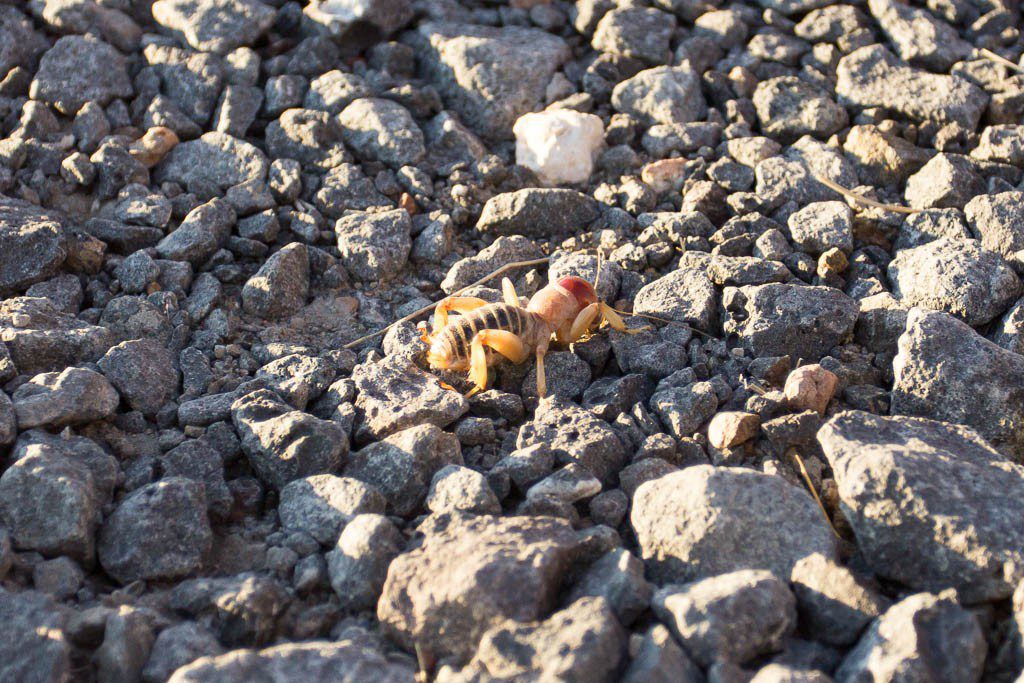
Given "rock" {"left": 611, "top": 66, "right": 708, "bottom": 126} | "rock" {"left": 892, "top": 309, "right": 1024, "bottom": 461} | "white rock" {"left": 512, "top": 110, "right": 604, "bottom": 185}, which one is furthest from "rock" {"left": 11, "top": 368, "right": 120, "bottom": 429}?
"rock" {"left": 611, "top": 66, "right": 708, "bottom": 126}

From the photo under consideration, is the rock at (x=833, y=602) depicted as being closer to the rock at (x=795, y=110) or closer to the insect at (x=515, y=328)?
the insect at (x=515, y=328)

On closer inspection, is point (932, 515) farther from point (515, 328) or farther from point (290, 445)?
point (290, 445)

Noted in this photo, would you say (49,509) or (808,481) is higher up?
(49,509)

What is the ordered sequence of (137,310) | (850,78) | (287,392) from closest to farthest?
(287,392) < (137,310) < (850,78)

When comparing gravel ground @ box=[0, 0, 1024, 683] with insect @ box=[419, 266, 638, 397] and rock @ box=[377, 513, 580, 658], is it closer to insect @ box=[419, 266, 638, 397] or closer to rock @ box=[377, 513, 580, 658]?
rock @ box=[377, 513, 580, 658]

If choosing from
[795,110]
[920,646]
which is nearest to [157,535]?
[920,646]

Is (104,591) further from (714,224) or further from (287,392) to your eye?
(714,224)

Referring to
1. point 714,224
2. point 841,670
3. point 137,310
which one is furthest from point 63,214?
point 841,670
